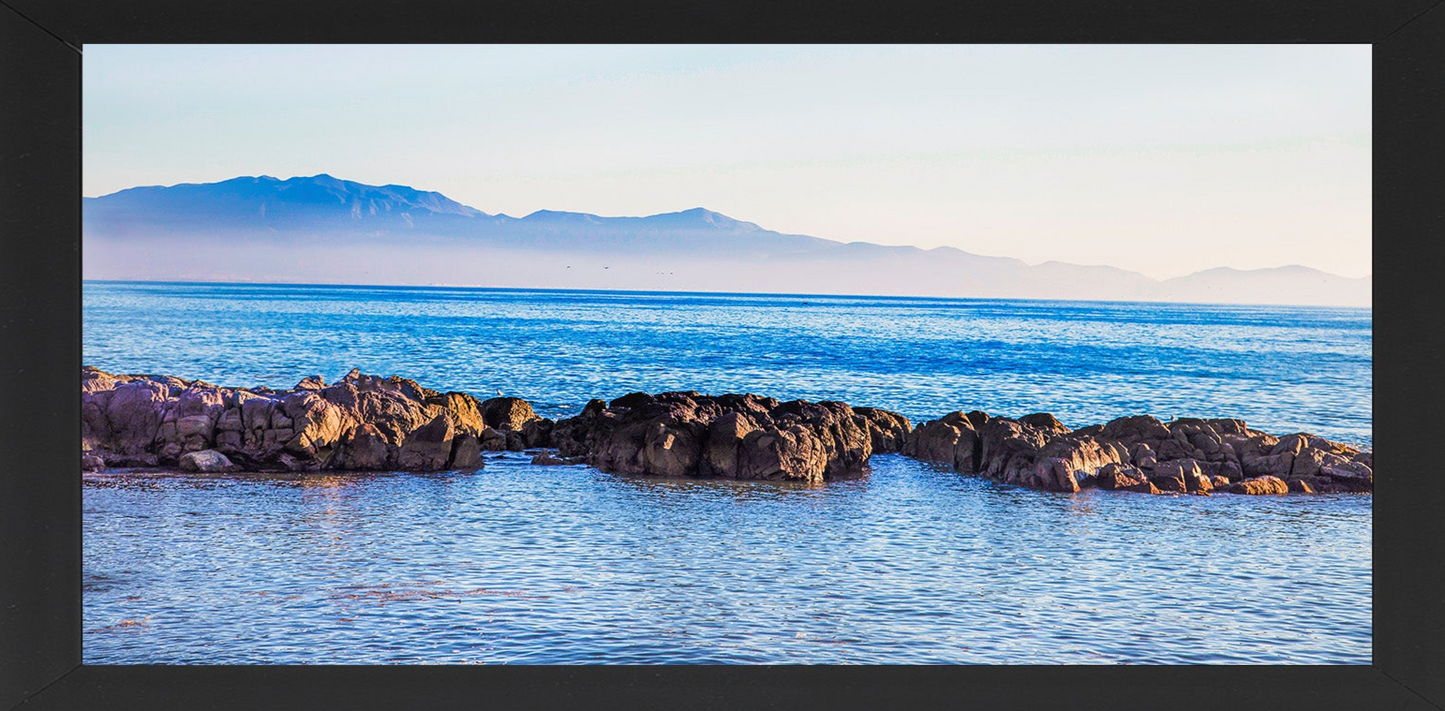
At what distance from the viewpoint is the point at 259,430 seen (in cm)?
1469

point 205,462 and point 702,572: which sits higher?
point 205,462

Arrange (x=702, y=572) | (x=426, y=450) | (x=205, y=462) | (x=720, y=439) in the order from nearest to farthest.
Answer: (x=702, y=572) → (x=205, y=462) → (x=720, y=439) → (x=426, y=450)

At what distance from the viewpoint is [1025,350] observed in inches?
1674

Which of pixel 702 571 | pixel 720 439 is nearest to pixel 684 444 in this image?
pixel 720 439

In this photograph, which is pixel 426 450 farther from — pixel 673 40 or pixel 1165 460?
pixel 673 40

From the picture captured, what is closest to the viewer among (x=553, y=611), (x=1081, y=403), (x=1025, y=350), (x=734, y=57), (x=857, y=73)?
(x=553, y=611)

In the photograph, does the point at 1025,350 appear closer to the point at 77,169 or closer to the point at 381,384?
the point at 381,384

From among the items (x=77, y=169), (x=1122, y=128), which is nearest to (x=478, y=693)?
(x=77, y=169)

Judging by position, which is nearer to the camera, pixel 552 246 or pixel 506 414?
pixel 506 414

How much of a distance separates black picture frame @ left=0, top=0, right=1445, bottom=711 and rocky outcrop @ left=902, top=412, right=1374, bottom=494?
1095cm

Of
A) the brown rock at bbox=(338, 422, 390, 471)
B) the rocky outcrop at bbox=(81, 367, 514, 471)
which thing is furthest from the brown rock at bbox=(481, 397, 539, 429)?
the brown rock at bbox=(338, 422, 390, 471)

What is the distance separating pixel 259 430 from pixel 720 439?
6.17 meters

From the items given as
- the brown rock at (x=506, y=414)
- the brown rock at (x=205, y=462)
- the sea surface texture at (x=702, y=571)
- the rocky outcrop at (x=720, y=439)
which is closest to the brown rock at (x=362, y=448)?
the sea surface texture at (x=702, y=571)

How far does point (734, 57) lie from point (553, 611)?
139 ft
